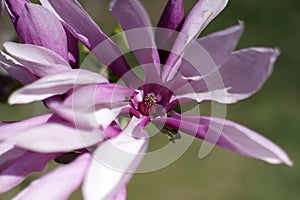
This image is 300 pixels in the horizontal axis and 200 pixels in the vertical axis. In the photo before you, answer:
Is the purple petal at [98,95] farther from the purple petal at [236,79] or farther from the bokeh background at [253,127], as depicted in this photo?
the bokeh background at [253,127]

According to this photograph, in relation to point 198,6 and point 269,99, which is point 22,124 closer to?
point 198,6

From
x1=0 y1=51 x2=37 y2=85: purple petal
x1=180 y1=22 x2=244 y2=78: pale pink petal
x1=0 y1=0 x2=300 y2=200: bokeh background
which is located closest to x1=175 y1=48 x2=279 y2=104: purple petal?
x1=180 y1=22 x2=244 y2=78: pale pink petal

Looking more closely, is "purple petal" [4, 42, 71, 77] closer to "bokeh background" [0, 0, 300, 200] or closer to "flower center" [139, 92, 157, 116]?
"flower center" [139, 92, 157, 116]

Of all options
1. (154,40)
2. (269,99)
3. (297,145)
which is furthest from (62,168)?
(269,99)

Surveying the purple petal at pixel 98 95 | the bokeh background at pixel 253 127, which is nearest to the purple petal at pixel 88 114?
the purple petal at pixel 98 95

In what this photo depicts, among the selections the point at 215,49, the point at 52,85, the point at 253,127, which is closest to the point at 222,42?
the point at 215,49

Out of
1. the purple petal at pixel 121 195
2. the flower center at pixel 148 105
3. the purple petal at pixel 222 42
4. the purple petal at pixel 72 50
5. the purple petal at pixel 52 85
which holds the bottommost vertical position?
the purple petal at pixel 121 195

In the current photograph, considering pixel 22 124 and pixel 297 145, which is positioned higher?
pixel 22 124

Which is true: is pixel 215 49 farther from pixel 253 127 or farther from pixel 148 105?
pixel 253 127
